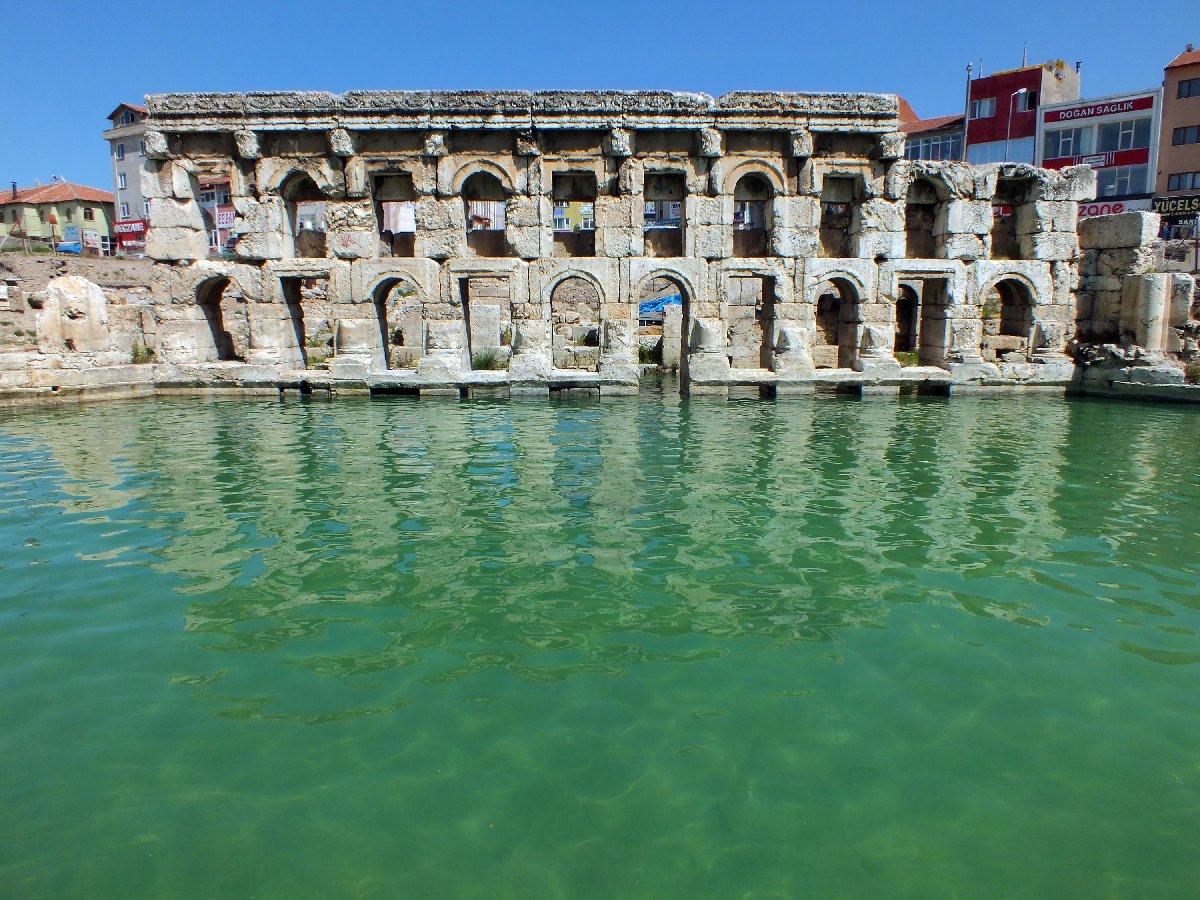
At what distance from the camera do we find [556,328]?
977 inches

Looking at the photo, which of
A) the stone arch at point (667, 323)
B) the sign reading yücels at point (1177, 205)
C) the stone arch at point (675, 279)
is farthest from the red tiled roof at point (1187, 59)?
the stone arch at point (675, 279)

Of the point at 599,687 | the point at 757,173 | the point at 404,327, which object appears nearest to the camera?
the point at 599,687

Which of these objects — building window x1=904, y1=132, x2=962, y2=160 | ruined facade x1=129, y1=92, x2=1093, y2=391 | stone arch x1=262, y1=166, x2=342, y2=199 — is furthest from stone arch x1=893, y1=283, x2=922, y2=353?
stone arch x1=262, y1=166, x2=342, y2=199

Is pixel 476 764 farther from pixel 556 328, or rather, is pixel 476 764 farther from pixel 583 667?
pixel 556 328

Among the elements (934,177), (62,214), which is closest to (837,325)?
(934,177)

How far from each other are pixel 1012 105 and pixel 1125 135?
16.1ft

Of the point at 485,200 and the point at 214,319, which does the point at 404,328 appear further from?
the point at 485,200

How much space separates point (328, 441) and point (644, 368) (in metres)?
13.2

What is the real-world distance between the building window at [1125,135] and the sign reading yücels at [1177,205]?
10.2 ft

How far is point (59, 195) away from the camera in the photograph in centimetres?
4650

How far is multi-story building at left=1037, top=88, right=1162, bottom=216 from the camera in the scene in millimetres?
31875

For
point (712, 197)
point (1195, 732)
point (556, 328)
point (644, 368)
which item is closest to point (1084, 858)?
point (1195, 732)

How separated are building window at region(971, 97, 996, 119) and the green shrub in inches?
1113

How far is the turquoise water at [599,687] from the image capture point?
9.79 ft
